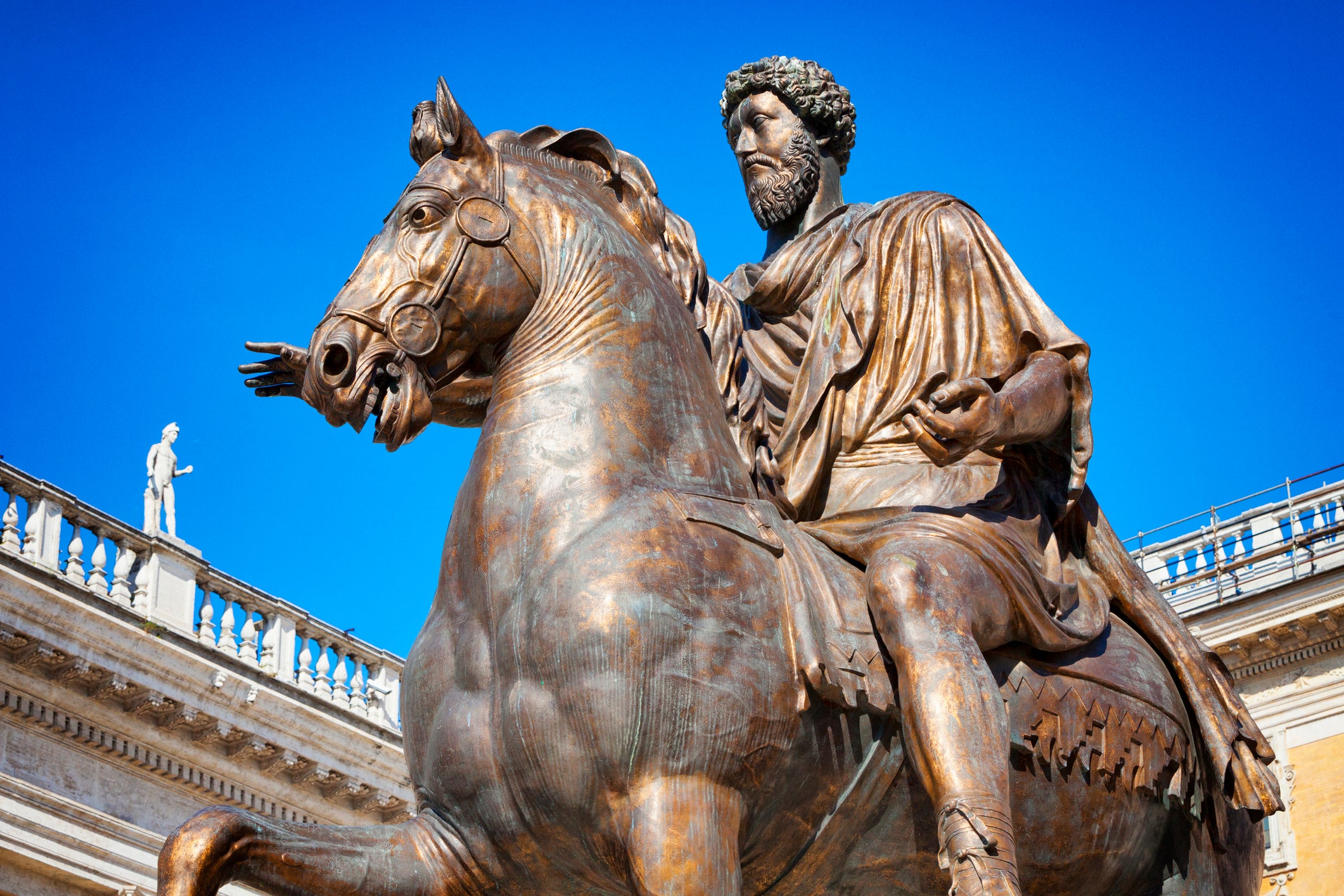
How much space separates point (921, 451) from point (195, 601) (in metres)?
13.6

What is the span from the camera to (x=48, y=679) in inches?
627

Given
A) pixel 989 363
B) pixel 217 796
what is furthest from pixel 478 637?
pixel 217 796

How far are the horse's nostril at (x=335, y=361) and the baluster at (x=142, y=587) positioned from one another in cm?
1282

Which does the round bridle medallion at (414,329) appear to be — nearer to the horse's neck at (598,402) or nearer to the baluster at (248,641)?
the horse's neck at (598,402)

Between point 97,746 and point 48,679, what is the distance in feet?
2.54

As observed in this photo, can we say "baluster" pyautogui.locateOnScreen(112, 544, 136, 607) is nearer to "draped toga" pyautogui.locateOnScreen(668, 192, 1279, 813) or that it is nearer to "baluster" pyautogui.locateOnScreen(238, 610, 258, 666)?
"baluster" pyautogui.locateOnScreen(238, 610, 258, 666)

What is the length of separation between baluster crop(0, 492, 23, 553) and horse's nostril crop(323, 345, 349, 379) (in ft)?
39.6

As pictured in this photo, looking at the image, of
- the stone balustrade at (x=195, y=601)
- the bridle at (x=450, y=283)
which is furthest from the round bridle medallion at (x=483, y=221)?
the stone balustrade at (x=195, y=601)

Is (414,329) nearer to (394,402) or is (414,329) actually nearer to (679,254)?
(394,402)

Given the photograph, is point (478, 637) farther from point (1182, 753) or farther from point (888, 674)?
point (1182, 753)

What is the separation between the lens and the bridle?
425 cm

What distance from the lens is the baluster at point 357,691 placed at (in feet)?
60.3

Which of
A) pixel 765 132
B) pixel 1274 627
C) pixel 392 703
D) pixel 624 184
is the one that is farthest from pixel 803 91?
pixel 1274 627

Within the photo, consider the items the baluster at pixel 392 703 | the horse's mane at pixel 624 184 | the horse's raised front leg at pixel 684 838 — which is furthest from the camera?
the baluster at pixel 392 703
